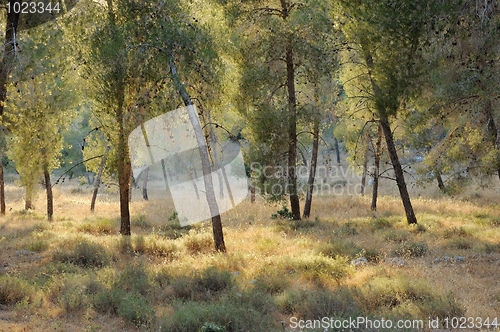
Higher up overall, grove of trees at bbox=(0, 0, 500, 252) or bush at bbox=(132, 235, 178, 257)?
grove of trees at bbox=(0, 0, 500, 252)

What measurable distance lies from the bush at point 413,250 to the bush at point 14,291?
8846 millimetres

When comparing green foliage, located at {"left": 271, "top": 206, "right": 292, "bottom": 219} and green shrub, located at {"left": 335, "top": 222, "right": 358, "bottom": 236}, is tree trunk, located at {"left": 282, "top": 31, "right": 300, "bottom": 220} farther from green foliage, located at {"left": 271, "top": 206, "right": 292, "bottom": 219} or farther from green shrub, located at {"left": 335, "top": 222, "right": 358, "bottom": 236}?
green shrub, located at {"left": 335, "top": 222, "right": 358, "bottom": 236}

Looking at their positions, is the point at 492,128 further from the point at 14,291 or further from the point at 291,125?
the point at 14,291

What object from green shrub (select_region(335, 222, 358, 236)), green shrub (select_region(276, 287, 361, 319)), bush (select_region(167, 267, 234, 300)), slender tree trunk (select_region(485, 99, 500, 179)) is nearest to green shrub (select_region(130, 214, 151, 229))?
green shrub (select_region(335, 222, 358, 236))

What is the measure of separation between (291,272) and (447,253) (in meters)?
4.72

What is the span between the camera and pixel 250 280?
755 centimetres

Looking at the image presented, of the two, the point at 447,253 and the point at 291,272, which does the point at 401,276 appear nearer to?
the point at 291,272

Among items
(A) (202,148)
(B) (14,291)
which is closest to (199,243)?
Answer: (A) (202,148)

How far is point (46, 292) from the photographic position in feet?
22.1

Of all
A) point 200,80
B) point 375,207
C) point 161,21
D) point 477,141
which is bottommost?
point 375,207

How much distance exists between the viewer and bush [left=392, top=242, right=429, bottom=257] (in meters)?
9.53

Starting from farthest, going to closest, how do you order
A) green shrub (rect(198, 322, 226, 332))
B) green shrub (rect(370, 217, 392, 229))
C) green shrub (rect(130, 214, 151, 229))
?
1. green shrub (rect(130, 214, 151, 229))
2. green shrub (rect(370, 217, 392, 229))
3. green shrub (rect(198, 322, 226, 332))

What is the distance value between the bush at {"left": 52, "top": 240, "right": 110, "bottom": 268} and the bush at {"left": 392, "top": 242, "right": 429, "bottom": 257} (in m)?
8.04

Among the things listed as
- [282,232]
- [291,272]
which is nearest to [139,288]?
[291,272]
